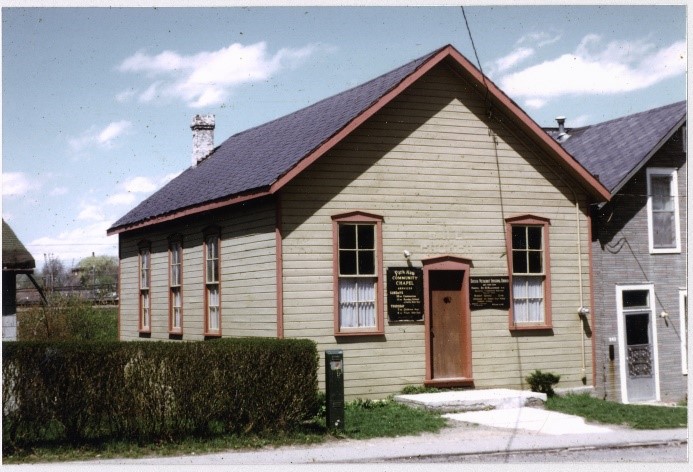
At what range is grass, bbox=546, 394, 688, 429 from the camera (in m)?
14.3

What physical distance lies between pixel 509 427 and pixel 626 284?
7493 mm

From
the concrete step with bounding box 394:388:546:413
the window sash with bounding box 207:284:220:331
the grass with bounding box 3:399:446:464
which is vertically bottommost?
the grass with bounding box 3:399:446:464

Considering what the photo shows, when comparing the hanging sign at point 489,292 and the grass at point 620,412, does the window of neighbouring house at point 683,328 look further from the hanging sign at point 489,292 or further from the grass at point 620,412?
the hanging sign at point 489,292

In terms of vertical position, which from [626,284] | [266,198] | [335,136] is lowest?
[626,284]

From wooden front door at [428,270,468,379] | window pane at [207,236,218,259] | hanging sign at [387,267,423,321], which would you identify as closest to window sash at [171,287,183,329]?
window pane at [207,236,218,259]

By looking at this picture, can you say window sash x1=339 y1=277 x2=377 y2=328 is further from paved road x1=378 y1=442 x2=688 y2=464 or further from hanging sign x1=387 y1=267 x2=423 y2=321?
paved road x1=378 y1=442 x2=688 y2=464

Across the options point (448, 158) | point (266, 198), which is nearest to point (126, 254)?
point (266, 198)

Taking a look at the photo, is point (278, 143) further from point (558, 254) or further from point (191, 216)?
point (558, 254)

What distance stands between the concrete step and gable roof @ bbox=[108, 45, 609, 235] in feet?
15.7

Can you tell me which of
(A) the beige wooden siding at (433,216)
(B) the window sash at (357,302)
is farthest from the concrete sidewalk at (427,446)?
(B) the window sash at (357,302)

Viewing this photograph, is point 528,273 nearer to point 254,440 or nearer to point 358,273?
point 358,273

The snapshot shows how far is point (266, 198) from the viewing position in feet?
53.8

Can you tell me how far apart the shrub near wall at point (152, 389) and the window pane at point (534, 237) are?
7242 mm

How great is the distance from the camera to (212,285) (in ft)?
63.2
